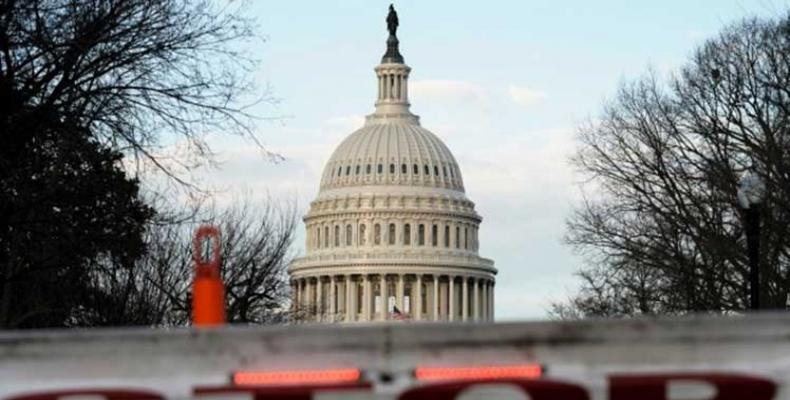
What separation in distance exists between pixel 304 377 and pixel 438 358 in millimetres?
400

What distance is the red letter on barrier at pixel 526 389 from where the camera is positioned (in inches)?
261

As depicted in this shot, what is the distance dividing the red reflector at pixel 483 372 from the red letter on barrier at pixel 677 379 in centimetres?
24

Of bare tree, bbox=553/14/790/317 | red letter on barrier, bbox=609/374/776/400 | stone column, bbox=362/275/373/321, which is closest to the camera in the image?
red letter on barrier, bbox=609/374/776/400

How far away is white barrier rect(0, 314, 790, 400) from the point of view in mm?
6633

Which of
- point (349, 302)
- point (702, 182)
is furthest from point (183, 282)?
point (349, 302)

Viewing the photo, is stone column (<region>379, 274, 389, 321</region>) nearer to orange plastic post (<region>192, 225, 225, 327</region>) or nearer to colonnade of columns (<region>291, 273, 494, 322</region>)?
colonnade of columns (<region>291, 273, 494, 322</region>)

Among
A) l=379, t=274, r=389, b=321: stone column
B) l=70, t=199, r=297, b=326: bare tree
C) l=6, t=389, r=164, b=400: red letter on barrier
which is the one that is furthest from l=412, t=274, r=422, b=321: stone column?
l=6, t=389, r=164, b=400: red letter on barrier

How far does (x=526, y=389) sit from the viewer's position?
6625mm

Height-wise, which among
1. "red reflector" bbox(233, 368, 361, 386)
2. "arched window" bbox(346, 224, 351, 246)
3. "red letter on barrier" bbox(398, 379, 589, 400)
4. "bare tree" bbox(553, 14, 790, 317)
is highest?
"arched window" bbox(346, 224, 351, 246)

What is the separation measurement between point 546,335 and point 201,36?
15564 mm

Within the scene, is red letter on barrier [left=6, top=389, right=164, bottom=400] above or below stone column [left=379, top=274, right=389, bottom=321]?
below

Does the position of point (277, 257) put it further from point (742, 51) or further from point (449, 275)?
point (449, 275)

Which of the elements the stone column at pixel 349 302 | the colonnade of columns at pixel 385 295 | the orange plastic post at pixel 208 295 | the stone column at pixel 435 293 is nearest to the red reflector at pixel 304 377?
the orange plastic post at pixel 208 295

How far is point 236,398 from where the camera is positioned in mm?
6727
